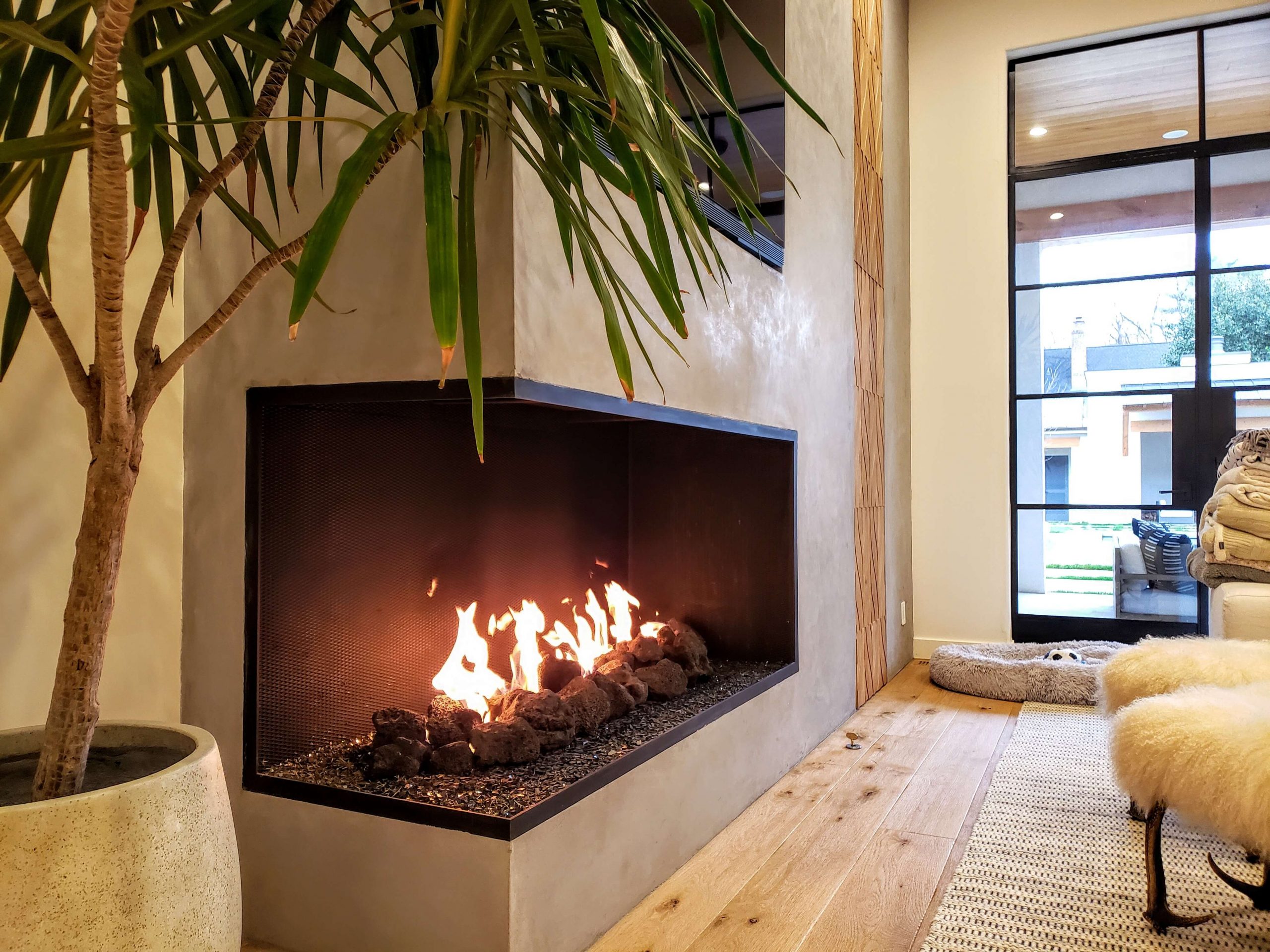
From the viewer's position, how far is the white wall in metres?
4.31

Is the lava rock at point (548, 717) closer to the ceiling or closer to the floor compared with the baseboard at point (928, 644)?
closer to the ceiling

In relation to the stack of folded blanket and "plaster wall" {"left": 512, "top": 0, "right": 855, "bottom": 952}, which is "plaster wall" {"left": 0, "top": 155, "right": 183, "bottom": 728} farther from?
the stack of folded blanket

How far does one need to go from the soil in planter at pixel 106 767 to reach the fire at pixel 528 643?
2.85ft

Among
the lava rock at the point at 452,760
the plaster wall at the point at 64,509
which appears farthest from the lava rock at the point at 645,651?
the plaster wall at the point at 64,509

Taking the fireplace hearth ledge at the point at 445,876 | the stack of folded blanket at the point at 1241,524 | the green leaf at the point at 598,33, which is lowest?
the fireplace hearth ledge at the point at 445,876

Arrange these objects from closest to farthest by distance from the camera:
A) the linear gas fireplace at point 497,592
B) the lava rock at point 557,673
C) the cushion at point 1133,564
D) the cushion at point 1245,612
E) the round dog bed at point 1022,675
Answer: the linear gas fireplace at point 497,592, the lava rock at point 557,673, the cushion at point 1245,612, the round dog bed at point 1022,675, the cushion at point 1133,564

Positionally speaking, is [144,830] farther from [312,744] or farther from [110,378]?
[312,744]

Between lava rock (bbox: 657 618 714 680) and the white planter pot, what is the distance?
146cm

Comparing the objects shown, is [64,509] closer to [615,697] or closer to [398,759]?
[398,759]

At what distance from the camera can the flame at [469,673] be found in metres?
1.97

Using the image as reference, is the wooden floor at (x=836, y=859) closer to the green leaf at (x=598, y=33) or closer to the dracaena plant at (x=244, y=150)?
the dracaena plant at (x=244, y=150)

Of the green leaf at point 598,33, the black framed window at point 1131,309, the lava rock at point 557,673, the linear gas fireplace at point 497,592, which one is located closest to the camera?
the green leaf at point 598,33

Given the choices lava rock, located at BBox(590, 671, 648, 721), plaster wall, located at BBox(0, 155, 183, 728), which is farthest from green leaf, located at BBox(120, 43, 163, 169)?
lava rock, located at BBox(590, 671, 648, 721)

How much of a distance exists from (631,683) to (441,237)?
144 cm
